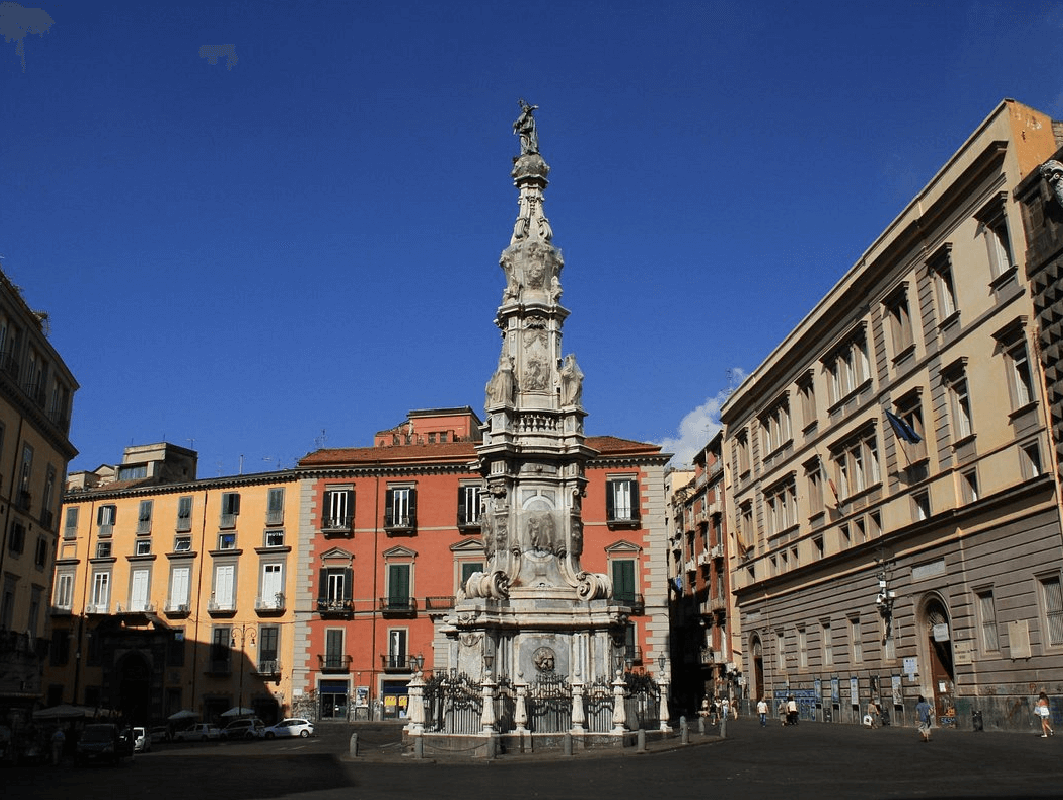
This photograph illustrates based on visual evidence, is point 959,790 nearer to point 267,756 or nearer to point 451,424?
point 267,756

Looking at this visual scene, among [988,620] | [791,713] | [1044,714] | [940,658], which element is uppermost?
[988,620]

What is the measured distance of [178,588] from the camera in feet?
185

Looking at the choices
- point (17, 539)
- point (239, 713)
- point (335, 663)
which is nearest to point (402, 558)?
point (335, 663)

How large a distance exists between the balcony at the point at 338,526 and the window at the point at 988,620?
3352 centimetres

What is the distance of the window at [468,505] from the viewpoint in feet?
177

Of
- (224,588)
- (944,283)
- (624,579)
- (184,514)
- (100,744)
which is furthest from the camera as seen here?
(184,514)

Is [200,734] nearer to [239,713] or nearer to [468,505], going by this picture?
[239,713]

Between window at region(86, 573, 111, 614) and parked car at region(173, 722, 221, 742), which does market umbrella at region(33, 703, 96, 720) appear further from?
window at region(86, 573, 111, 614)

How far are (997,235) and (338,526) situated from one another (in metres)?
36.1

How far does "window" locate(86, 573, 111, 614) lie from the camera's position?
57344mm

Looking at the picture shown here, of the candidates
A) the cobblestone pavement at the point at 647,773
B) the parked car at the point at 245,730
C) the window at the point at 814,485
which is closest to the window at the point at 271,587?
the parked car at the point at 245,730

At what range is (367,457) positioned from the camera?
2260 inches

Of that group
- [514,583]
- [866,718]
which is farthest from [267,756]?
[866,718]

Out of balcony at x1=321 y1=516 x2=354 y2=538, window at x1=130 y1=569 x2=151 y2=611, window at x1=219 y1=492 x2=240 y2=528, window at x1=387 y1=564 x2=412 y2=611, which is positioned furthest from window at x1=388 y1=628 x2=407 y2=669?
window at x1=130 y1=569 x2=151 y2=611
